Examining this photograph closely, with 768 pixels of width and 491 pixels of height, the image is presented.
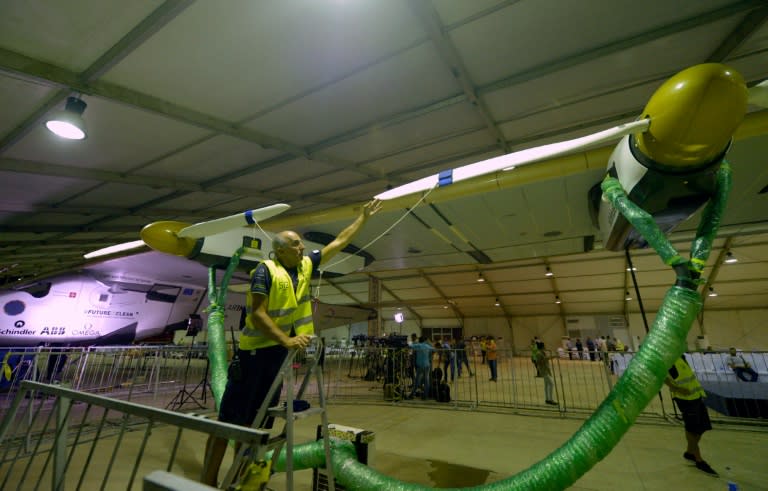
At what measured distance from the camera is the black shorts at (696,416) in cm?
392

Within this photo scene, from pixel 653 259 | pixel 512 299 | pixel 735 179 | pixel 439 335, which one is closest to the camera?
pixel 735 179

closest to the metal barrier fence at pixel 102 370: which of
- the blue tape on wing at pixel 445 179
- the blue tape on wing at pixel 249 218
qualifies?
the blue tape on wing at pixel 249 218

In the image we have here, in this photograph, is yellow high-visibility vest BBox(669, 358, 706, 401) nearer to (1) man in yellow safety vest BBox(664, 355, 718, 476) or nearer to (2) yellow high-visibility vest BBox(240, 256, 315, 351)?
(1) man in yellow safety vest BBox(664, 355, 718, 476)

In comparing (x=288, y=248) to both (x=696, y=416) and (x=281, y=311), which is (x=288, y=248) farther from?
(x=696, y=416)

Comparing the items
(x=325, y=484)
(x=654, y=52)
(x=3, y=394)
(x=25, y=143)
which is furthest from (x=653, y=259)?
(x=3, y=394)

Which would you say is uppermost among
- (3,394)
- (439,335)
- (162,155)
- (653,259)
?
(653,259)

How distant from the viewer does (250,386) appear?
251 cm

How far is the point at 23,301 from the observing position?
8328 millimetres

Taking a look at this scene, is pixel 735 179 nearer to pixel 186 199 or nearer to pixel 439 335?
pixel 186 199

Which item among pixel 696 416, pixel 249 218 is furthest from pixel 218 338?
pixel 696 416

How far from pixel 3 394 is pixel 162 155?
10.9 metres

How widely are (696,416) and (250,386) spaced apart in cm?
553

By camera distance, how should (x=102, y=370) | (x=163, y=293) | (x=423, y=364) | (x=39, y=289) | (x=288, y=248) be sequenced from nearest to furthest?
(x=288, y=248) → (x=102, y=370) → (x=39, y=289) → (x=423, y=364) → (x=163, y=293)

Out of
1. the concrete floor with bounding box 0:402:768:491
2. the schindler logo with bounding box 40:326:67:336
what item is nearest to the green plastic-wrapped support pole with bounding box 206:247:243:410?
the concrete floor with bounding box 0:402:768:491
